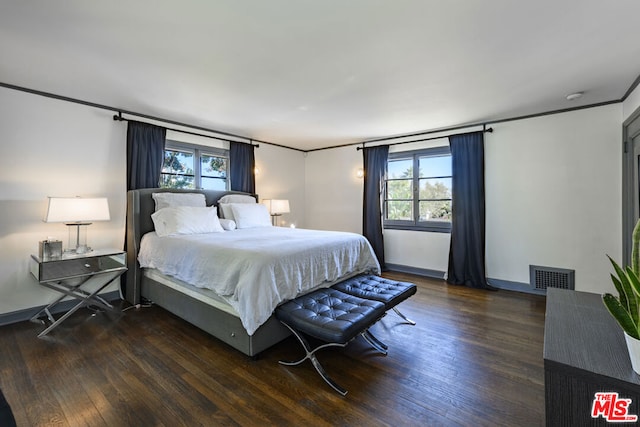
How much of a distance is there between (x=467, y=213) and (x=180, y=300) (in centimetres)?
390

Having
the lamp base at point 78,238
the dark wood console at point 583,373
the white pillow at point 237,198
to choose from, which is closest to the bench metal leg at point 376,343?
the dark wood console at point 583,373

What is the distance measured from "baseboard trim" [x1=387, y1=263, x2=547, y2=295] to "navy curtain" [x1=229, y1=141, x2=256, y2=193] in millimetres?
2875

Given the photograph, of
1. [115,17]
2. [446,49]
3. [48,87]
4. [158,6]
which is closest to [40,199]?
[48,87]

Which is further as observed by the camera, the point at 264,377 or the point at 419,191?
the point at 419,191

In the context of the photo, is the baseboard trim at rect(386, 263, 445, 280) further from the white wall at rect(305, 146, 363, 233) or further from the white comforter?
the white comforter

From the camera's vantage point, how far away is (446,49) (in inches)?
83.0

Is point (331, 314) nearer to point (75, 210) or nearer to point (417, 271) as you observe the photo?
point (75, 210)

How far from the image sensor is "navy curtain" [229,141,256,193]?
4.67 meters

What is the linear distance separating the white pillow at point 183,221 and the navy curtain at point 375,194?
2633mm

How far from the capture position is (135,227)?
10.9 ft

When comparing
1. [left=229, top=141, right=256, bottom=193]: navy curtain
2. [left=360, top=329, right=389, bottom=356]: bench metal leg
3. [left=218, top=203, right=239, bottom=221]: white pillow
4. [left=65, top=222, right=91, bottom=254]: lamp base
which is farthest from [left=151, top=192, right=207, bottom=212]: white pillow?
Result: [left=360, top=329, right=389, bottom=356]: bench metal leg

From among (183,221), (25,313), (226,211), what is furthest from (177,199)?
(25,313)

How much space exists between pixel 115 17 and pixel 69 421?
7.90 ft

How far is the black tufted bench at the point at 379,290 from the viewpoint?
2361mm
